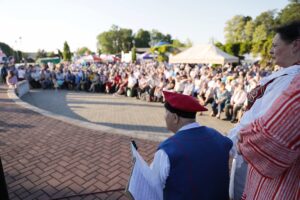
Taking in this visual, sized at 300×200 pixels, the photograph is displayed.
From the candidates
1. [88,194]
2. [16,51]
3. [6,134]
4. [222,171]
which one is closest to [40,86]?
[6,134]

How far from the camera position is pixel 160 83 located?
1284 cm

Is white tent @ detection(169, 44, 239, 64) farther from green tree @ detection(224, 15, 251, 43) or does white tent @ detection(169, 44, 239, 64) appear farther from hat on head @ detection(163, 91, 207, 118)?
green tree @ detection(224, 15, 251, 43)

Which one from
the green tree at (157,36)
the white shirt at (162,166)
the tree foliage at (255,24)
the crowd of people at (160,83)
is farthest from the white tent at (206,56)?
the green tree at (157,36)

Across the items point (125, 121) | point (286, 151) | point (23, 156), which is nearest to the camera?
point (286, 151)

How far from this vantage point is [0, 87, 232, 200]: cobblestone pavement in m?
3.59

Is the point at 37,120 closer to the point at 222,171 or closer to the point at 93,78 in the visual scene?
the point at 222,171

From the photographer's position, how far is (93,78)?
1630 cm

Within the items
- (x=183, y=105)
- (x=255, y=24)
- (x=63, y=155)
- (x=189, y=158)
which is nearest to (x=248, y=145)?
(x=189, y=158)

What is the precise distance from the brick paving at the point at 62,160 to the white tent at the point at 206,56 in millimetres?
10310

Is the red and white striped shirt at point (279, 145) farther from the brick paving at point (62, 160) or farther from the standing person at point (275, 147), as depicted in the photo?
the brick paving at point (62, 160)

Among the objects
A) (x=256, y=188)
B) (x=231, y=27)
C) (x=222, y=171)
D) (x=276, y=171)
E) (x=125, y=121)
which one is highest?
(x=231, y=27)

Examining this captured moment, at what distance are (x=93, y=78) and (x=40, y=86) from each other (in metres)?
4.32

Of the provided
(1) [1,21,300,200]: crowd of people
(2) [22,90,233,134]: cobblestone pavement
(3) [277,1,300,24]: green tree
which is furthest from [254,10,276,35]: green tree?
(1) [1,21,300,200]: crowd of people

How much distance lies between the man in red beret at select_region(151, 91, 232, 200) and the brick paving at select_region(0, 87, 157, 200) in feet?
6.63
